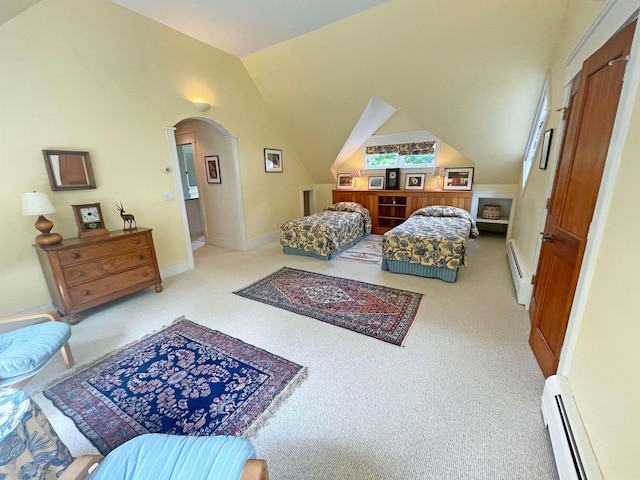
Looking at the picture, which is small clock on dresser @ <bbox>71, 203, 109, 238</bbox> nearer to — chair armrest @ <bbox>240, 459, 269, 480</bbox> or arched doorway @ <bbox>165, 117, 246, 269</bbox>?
arched doorway @ <bbox>165, 117, 246, 269</bbox>

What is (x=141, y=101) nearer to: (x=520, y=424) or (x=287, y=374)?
(x=287, y=374)

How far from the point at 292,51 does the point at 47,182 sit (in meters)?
3.19

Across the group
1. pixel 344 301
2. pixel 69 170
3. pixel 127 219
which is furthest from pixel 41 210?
pixel 344 301

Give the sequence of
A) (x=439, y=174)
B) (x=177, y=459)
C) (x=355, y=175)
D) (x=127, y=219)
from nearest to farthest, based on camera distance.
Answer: (x=177, y=459)
(x=127, y=219)
(x=439, y=174)
(x=355, y=175)

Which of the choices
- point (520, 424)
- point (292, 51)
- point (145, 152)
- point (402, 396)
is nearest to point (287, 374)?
point (402, 396)

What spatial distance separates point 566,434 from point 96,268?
3537 mm

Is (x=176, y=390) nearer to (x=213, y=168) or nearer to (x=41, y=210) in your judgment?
(x=41, y=210)

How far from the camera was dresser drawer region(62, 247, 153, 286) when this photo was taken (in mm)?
2364

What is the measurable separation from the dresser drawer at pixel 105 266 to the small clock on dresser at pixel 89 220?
0.32 metres

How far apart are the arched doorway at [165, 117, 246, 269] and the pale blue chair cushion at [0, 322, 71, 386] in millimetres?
2489

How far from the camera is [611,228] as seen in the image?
113 centimetres

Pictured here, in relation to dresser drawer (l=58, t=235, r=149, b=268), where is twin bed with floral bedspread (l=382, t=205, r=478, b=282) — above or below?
below

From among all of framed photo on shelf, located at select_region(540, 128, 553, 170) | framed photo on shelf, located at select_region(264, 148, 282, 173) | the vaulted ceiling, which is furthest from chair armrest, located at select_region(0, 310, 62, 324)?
framed photo on shelf, located at select_region(540, 128, 553, 170)

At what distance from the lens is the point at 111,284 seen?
2.63 meters
